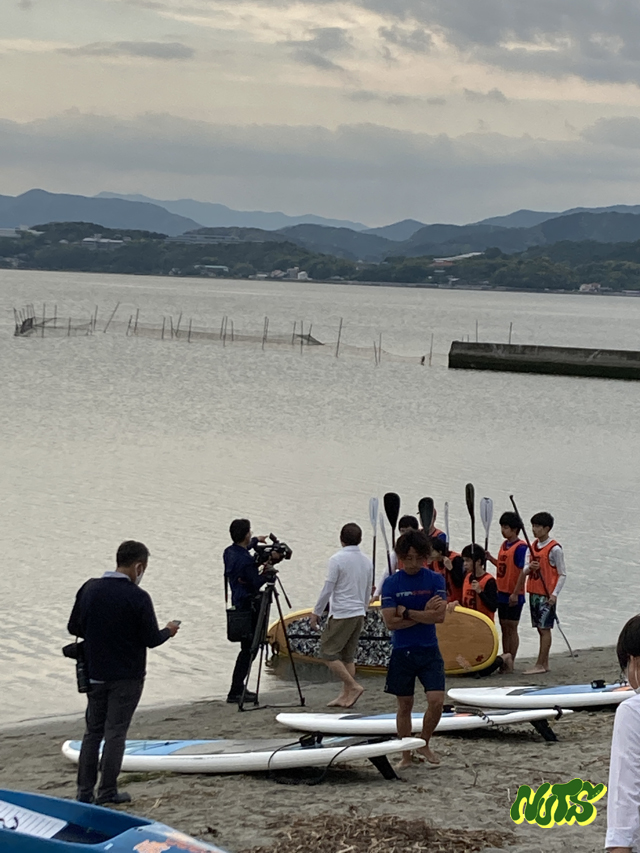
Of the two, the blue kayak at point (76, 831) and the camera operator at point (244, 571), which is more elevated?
the camera operator at point (244, 571)

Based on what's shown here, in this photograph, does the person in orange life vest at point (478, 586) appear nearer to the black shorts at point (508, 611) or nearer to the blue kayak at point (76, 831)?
the black shorts at point (508, 611)

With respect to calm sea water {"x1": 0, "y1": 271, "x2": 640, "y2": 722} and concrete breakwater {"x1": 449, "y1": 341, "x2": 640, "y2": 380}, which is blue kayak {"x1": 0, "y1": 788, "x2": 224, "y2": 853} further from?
concrete breakwater {"x1": 449, "y1": 341, "x2": 640, "y2": 380}

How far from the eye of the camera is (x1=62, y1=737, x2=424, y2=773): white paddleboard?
7293mm

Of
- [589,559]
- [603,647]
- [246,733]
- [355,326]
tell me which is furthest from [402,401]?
[355,326]

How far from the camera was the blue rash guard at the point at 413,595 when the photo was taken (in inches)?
287

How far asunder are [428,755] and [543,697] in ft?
5.97

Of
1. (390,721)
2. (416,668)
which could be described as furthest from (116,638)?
(390,721)

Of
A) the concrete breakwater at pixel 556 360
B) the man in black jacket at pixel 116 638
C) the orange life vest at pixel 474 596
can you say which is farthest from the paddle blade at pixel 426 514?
the concrete breakwater at pixel 556 360

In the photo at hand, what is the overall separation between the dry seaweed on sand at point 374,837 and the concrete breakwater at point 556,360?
54546 millimetres

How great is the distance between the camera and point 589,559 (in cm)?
1931

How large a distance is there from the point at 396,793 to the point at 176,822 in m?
1.34

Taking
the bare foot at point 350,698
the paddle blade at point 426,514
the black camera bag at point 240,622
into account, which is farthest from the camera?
the paddle blade at point 426,514

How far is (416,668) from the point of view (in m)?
7.41

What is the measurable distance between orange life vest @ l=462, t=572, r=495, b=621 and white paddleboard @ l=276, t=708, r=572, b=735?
2398 mm
